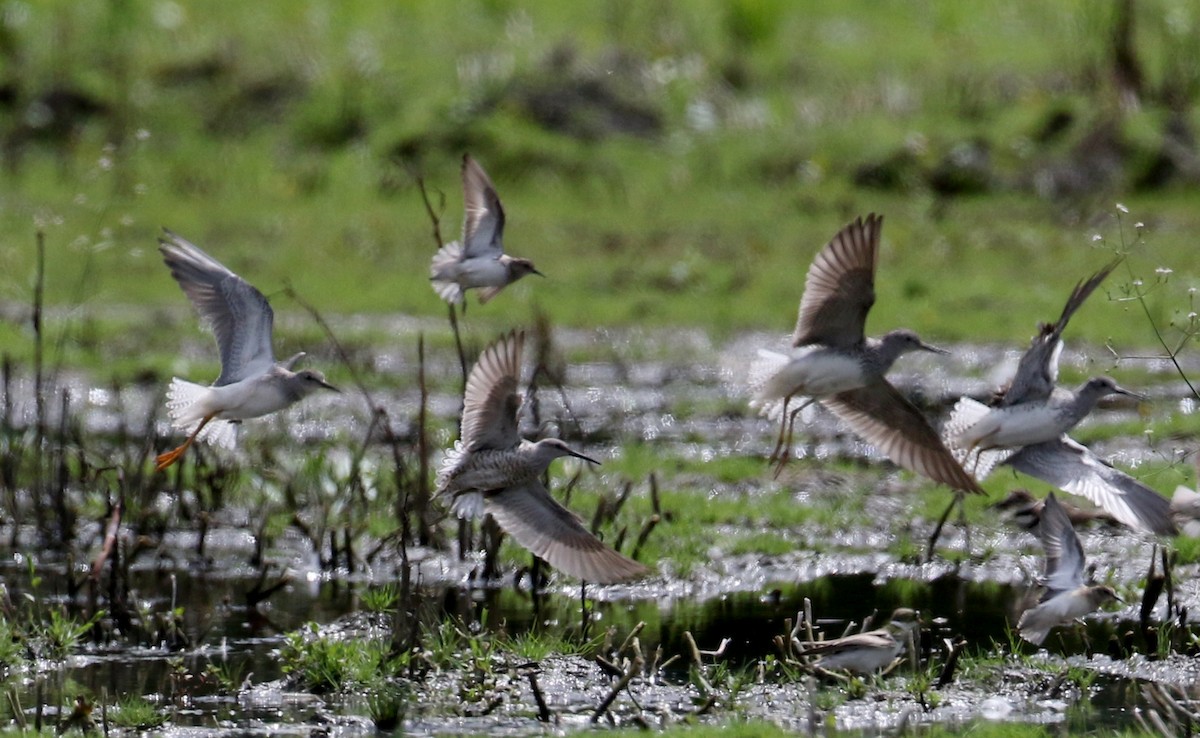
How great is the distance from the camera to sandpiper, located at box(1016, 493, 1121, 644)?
8062mm

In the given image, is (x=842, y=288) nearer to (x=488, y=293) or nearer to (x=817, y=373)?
(x=817, y=373)

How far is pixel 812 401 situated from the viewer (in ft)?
29.7

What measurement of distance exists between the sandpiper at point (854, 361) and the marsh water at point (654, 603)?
928 millimetres

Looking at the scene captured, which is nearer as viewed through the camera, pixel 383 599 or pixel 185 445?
pixel 185 445

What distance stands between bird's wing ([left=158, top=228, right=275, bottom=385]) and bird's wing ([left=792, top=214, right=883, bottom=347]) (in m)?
2.62

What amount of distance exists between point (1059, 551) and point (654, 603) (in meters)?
2.57

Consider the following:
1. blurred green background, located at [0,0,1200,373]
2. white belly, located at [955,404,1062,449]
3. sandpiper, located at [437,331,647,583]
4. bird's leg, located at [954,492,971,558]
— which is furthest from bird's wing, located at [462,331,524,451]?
blurred green background, located at [0,0,1200,373]

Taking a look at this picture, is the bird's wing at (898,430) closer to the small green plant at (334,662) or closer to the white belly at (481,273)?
the white belly at (481,273)

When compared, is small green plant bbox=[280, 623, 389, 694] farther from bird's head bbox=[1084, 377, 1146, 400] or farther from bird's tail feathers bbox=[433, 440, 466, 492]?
bird's head bbox=[1084, 377, 1146, 400]

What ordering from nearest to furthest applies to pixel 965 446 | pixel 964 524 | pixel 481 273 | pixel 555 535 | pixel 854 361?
pixel 555 535
pixel 854 361
pixel 965 446
pixel 481 273
pixel 964 524

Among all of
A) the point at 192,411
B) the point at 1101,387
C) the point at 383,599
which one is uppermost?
the point at 1101,387

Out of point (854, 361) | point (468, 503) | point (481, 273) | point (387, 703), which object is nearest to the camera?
point (387, 703)

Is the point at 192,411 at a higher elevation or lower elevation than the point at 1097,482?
higher

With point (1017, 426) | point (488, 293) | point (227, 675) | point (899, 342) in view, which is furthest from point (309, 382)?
point (1017, 426)
